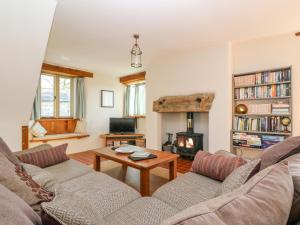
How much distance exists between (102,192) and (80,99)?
3943 mm

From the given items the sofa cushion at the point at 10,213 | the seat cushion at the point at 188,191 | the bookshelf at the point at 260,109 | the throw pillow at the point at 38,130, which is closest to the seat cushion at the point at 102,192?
the seat cushion at the point at 188,191

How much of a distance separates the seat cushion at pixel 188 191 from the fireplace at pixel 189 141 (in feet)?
7.09

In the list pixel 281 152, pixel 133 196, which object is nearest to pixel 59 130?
pixel 133 196

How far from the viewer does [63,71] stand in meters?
4.59

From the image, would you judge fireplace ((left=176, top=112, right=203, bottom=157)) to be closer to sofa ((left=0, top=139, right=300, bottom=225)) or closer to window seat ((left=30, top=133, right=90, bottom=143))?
sofa ((left=0, top=139, right=300, bottom=225))

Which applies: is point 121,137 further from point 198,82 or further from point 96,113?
point 198,82

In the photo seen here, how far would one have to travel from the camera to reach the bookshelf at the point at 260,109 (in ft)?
9.70

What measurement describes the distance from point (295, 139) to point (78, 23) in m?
2.88

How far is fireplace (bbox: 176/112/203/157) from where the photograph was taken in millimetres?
3863

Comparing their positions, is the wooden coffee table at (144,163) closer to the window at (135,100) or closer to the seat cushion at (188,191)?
the seat cushion at (188,191)

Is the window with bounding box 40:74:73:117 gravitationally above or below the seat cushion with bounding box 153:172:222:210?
above

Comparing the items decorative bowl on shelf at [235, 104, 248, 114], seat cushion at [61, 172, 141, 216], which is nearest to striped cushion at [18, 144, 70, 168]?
seat cushion at [61, 172, 141, 216]

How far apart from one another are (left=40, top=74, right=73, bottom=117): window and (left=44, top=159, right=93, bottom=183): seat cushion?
3047mm

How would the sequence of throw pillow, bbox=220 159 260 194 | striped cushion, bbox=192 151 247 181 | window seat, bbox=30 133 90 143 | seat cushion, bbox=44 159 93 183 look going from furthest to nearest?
1. window seat, bbox=30 133 90 143
2. seat cushion, bbox=44 159 93 183
3. striped cushion, bbox=192 151 247 181
4. throw pillow, bbox=220 159 260 194
